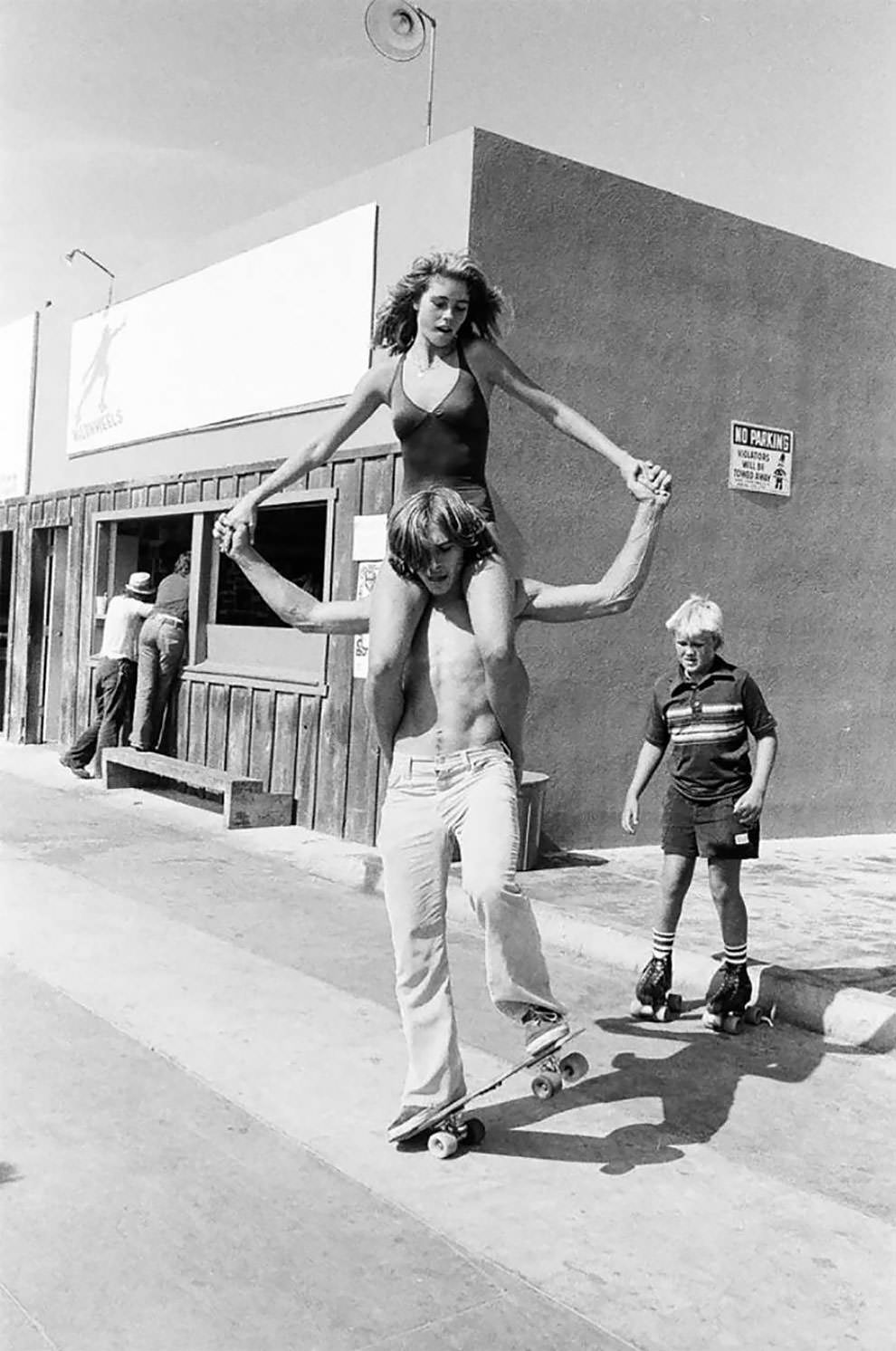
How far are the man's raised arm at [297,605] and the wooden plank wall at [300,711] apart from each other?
4.81 m

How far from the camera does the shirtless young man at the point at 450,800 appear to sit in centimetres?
390

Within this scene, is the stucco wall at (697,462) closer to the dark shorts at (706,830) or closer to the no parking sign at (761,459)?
the no parking sign at (761,459)

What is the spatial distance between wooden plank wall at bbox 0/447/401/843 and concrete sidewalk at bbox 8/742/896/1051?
37 cm

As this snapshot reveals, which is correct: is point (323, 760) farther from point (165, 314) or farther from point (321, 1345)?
point (321, 1345)

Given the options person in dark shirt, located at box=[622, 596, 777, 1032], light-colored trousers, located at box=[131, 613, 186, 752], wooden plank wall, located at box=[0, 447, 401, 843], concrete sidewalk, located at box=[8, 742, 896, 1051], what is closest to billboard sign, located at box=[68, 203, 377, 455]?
wooden plank wall, located at box=[0, 447, 401, 843]

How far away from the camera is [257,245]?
10.8 m

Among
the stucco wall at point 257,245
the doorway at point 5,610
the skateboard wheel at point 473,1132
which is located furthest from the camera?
the doorway at point 5,610

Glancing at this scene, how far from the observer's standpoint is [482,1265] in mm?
3186

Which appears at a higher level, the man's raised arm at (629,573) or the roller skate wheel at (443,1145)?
the man's raised arm at (629,573)

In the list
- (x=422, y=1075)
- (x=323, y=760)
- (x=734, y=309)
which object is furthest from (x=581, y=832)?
(x=422, y=1075)

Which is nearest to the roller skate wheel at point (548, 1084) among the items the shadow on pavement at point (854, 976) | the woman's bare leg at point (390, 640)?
the woman's bare leg at point (390, 640)

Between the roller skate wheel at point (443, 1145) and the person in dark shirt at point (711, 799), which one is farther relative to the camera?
the person in dark shirt at point (711, 799)

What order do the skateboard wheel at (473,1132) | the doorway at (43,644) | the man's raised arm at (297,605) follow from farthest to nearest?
the doorway at (43,644)
the man's raised arm at (297,605)
the skateboard wheel at (473,1132)

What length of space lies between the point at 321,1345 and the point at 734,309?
8.71 meters
